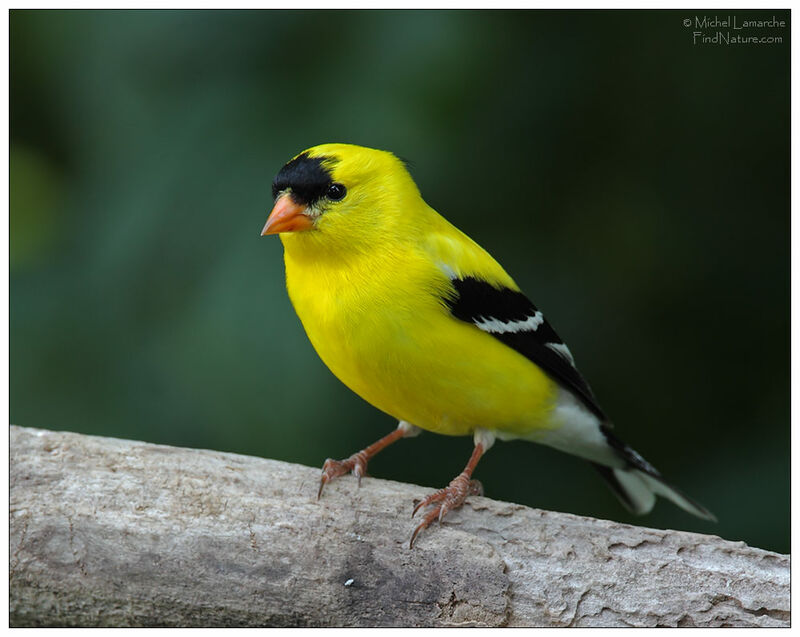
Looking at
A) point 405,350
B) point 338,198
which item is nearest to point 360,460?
point 405,350

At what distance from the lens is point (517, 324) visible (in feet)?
8.65

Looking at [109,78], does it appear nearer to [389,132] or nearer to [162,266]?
[162,266]

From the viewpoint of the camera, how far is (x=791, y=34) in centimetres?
264

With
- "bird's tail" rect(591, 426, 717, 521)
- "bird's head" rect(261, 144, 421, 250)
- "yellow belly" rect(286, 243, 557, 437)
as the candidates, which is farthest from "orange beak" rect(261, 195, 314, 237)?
"bird's tail" rect(591, 426, 717, 521)

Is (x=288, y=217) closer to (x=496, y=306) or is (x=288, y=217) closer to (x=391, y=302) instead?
(x=391, y=302)

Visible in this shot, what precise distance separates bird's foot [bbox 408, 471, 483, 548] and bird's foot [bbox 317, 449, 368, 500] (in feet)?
0.83

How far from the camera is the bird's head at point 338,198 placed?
242cm

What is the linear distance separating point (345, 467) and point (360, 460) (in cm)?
6

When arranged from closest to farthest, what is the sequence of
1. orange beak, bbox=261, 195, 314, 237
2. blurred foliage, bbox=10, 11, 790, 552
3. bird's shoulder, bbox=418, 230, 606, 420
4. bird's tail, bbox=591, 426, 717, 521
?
orange beak, bbox=261, 195, 314, 237 < bird's shoulder, bbox=418, 230, 606, 420 < blurred foliage, bbox=10, 11, 790, 552 < bird's tail, bbox=591, 426, 717, 521

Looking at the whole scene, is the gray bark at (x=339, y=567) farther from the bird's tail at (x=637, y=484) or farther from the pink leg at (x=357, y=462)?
the bird's tail at (x=637, y=484)

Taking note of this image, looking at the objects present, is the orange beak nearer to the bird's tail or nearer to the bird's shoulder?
the bird's shoulder

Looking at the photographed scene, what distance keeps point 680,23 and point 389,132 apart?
2.98 feet

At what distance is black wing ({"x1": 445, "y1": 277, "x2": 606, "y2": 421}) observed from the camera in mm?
2518

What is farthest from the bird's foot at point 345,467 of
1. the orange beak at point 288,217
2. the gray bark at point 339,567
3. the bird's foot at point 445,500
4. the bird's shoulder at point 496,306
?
the orange beak at point 288,217
